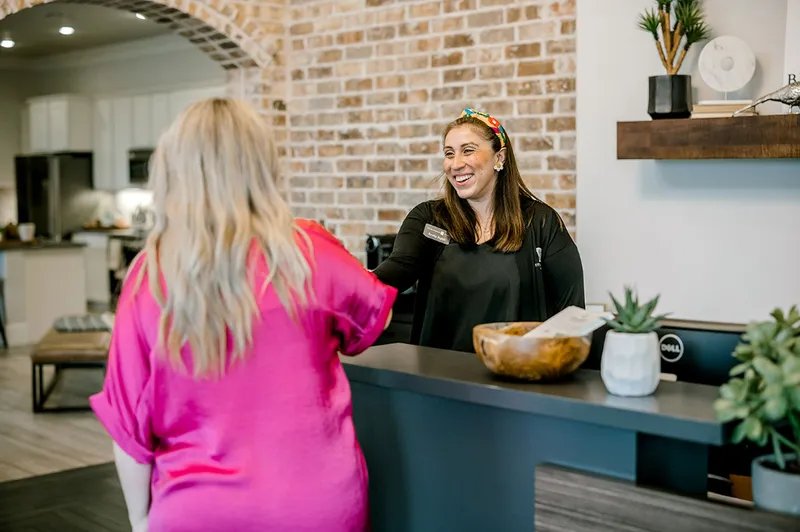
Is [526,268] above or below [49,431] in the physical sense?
above

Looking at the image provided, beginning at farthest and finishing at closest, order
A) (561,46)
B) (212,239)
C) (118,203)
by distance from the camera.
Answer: (118,203), (561,46), (212,239)

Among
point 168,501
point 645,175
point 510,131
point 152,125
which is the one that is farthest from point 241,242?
point 152,125

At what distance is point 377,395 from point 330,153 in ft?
9.96

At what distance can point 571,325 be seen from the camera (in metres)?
1.99

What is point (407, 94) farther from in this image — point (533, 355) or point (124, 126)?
point (124, 126)

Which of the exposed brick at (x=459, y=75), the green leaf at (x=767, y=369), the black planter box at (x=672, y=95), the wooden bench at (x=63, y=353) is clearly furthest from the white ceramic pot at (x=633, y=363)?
the wooden bench at (x=63, y=353)

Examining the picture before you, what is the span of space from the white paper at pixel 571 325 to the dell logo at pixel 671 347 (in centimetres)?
59

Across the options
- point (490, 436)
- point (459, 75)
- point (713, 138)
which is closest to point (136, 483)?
point (490, 436)

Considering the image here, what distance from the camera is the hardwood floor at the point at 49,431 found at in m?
4.96

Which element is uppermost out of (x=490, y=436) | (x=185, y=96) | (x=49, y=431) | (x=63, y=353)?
(x=185, y=96)

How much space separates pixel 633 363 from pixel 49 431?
4636mm

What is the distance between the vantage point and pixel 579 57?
12.7ft

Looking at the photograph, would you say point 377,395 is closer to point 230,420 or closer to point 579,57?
point 230,420

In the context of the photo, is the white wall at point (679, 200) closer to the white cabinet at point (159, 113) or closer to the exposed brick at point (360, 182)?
the exposed brick at point (360, 182)
